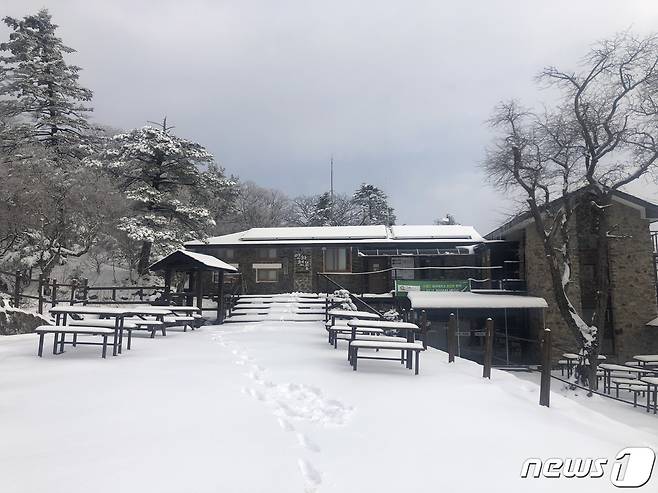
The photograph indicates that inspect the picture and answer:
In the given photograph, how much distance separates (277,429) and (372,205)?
→ 168 ft

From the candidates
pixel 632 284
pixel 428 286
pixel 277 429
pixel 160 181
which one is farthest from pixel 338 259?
pixel 277 429

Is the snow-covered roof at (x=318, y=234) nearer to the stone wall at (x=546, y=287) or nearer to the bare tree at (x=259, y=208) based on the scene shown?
the stone wall at (x=546, y=287)

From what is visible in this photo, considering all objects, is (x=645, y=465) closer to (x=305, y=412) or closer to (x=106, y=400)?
(x=305, y=412)

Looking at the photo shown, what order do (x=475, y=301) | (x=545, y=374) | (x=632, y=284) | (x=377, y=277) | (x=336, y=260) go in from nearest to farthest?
(x=545, y=374) < (x=475, y=301) < (x=632, y=284) < (x=377, y=277) < (x=336, y=260)

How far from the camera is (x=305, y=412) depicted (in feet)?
18.2

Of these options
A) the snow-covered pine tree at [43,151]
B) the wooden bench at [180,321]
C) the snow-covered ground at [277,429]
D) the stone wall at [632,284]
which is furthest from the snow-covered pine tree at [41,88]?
the stone wall at [632,284]

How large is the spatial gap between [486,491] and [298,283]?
83.4 feet

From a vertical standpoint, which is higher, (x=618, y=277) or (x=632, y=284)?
(x=618, y=277)

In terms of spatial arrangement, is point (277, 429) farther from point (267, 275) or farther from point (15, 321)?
point (267, 275)

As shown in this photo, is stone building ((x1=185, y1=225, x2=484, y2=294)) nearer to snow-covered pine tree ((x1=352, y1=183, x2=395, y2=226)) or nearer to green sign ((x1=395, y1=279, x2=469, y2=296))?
green sign ((x1=395, y1=279, x2=469, y2=296))

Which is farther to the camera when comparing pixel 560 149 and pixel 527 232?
pixel 527 232

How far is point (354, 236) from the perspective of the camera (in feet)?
97.2

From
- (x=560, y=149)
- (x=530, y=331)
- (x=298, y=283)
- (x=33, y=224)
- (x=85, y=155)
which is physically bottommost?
(x=530, y=331)

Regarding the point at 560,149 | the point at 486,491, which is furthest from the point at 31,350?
the point at 560,149
